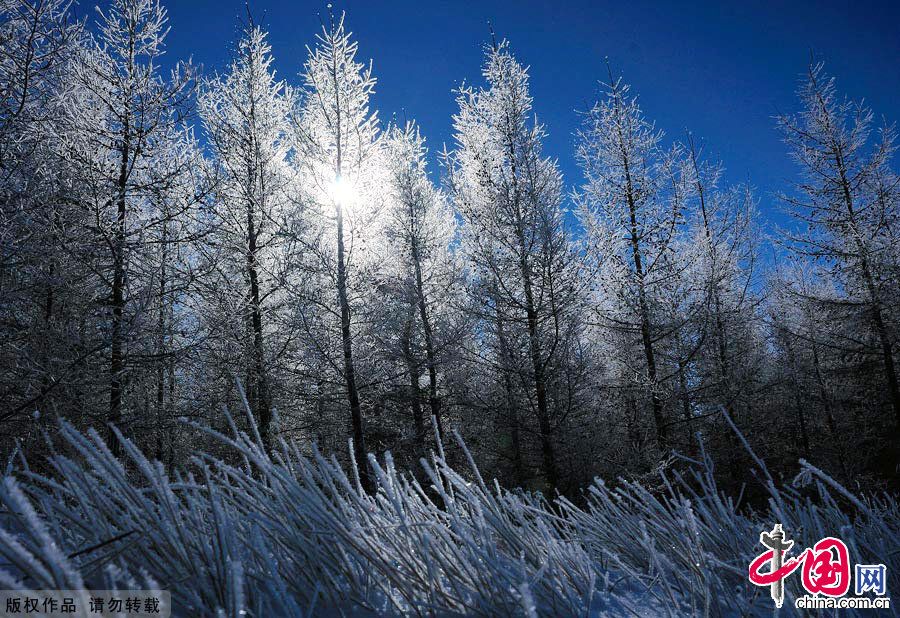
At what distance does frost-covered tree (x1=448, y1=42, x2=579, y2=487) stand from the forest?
0.19ft

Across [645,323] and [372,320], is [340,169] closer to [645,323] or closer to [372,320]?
[372,320]

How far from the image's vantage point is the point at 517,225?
8.25 m

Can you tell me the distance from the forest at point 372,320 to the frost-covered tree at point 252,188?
0.07m

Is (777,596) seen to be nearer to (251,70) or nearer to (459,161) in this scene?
(459,161)

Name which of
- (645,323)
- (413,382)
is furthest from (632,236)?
(413,382)

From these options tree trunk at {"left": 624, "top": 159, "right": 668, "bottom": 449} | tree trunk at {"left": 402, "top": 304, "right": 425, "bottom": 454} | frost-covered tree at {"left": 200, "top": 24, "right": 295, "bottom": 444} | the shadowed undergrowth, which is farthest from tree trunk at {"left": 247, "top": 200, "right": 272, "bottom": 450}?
the shadowed undergrowth

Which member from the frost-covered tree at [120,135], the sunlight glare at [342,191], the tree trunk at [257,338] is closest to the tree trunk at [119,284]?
the frost-covered tree at [120,135]

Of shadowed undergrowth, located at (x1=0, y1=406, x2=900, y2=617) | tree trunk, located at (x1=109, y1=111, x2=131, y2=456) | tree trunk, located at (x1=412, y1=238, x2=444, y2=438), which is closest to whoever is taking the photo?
shadowed undergrowth, located at (x1=0, y1=406, x2=900, y2=617)

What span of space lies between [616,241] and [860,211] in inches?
246

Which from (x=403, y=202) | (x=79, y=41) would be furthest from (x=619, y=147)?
(x=79, y=41)

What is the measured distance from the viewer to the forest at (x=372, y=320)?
2.97 ft

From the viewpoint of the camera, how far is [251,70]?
31.4 ft

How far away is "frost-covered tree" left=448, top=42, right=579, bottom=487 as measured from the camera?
26.5 feet

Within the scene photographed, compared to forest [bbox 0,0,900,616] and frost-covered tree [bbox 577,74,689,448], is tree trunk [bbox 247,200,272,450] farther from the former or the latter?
frost-covered tree [bbox 577,74,689,448]
